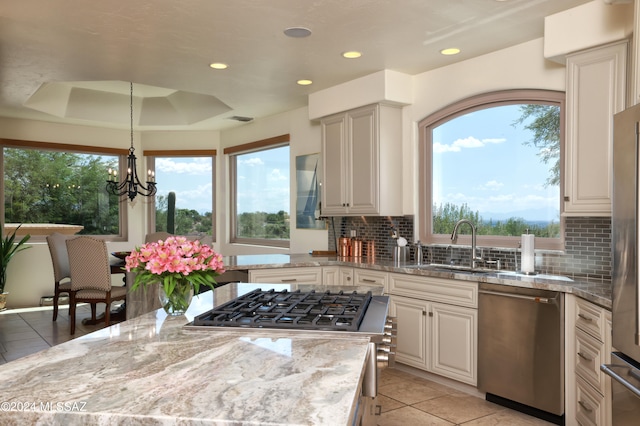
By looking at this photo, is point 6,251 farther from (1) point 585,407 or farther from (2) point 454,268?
(1) point 585,407

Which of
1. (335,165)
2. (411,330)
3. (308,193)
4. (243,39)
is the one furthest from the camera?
(308,193)

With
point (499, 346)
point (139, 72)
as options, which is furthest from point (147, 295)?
point (499, 346)

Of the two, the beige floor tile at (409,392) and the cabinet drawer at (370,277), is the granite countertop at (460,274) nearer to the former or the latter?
the cabinet drawer at (370,277)

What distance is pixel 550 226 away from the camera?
142 inches

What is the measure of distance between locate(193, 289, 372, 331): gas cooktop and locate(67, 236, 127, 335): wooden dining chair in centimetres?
328

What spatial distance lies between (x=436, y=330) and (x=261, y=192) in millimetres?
3748

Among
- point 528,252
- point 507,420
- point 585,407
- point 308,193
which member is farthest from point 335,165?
point 585,407

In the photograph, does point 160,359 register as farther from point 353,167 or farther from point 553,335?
point 353,167

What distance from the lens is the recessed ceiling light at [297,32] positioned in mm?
3348

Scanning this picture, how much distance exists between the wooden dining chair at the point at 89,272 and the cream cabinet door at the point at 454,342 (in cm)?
335

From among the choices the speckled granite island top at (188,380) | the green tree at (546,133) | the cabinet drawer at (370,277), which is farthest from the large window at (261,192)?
the speckled granite island top at (188,380)

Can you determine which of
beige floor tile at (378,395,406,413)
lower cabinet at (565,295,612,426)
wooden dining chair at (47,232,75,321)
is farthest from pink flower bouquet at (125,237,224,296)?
wooden dining chair at (47,232,75,321)

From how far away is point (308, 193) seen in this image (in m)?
5.77

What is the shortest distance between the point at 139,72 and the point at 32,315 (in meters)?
3.70
